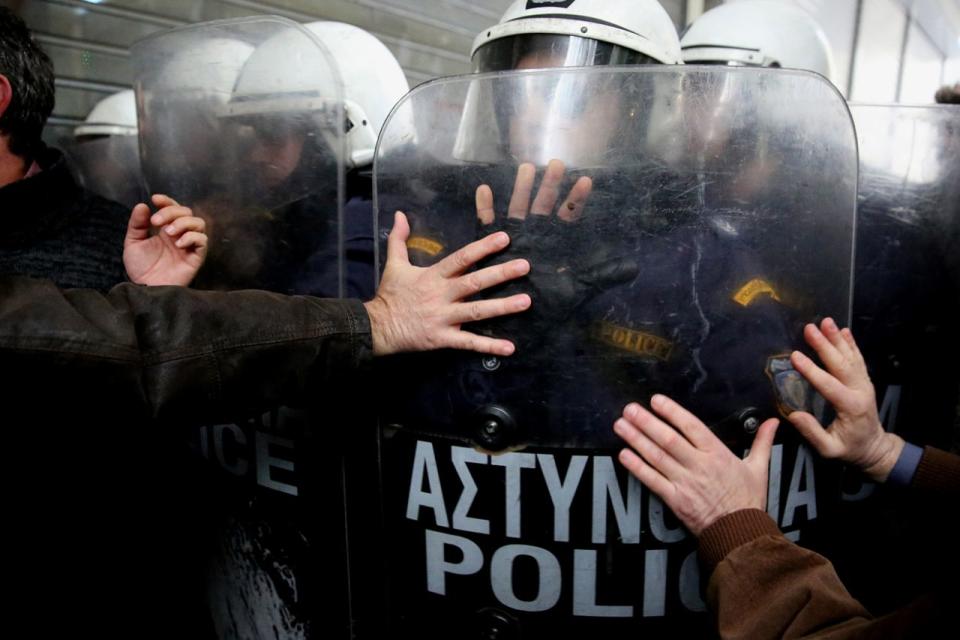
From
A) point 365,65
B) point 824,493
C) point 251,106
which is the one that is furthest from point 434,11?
point 824,493

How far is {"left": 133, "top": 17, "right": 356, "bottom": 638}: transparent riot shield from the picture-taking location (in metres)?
1.40

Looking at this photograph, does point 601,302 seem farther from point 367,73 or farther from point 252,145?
point 367,73

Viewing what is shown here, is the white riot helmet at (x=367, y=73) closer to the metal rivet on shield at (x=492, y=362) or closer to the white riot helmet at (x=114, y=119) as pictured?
the metal rivet on shield at (x=492, y=362)

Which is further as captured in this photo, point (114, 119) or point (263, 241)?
point (114, 119)

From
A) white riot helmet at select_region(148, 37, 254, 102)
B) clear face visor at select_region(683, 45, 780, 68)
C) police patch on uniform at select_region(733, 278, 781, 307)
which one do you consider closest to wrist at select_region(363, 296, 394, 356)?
police patch on uniform at select_region(733, 278, 781, 307)

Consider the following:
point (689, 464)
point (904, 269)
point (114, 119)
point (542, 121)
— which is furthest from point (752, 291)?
point (114, 119)

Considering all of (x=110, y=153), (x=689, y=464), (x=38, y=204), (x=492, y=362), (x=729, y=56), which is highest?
(x=729, y=56)

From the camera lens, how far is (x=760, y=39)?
86.4 inches

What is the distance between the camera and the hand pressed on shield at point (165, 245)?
4.91 ft

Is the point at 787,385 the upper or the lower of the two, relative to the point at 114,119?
lower

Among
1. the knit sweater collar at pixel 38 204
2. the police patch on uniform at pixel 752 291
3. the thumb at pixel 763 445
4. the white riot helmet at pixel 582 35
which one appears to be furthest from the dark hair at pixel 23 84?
the thumb at pixel 763 445

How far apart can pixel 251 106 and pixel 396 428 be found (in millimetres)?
836

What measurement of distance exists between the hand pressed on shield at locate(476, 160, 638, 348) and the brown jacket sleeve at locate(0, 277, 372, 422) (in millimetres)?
286

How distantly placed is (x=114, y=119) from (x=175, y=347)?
2285 millimetres
